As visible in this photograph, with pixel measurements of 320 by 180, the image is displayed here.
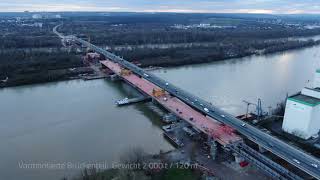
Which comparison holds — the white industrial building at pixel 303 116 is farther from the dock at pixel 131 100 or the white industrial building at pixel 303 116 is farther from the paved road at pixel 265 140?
the dock at pixel 131 100

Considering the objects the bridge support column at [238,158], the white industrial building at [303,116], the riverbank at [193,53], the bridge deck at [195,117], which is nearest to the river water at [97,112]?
the bridge deck at [195,117]

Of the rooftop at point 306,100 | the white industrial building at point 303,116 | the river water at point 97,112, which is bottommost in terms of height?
the river water at point 97,112

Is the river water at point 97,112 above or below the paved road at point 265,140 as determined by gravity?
below

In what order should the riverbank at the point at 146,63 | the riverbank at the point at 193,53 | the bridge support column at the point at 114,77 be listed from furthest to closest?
the riverbank at the point at 193,53 → the bridge support column at the point at 114,77 → the riverbank at the point at 146,63

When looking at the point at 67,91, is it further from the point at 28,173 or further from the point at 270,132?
the point at 270,132

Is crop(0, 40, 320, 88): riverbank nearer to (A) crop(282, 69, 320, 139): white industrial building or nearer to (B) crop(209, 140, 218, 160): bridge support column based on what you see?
(B) crop(209, 140, 218, 160): bridge support column

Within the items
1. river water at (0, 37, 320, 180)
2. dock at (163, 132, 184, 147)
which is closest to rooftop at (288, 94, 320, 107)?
river water at (0, 37, 320, 180)

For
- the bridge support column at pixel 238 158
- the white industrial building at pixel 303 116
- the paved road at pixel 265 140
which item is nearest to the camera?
the paved road at pixel 265 140
